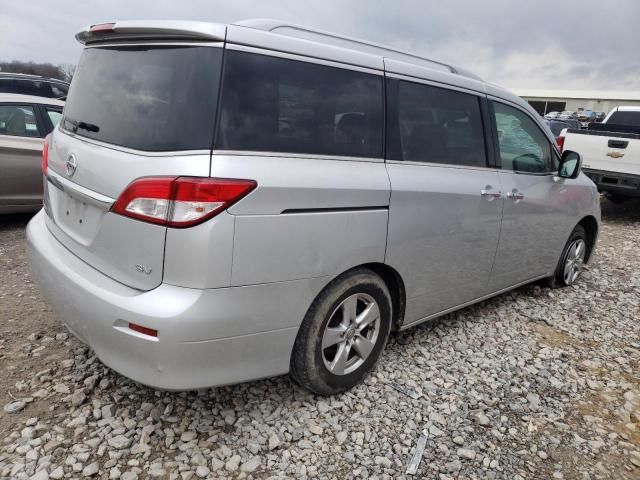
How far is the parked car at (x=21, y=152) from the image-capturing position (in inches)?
211

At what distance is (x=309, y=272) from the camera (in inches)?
90.2

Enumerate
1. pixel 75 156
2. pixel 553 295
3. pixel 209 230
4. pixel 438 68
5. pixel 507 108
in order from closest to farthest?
pixel 209 230 → pixel 75 156 → pixel 438 68 → pixel 507 108 → pixel 553 295

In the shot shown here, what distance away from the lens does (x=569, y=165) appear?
4047mm

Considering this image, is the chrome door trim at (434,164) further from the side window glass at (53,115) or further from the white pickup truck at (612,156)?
the white pickup truck at (612,156)

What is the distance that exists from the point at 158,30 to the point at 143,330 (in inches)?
51.2

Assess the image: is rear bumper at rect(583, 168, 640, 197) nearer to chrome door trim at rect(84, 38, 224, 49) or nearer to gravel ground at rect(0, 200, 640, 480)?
gravel ground at rect(0, 200, 640, 480)

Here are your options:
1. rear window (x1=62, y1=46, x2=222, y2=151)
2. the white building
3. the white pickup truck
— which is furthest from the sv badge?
the white building

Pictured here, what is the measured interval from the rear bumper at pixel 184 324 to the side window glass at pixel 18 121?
3.97 m

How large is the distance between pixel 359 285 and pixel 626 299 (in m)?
3.49

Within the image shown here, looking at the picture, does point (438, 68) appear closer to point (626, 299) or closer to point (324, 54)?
point (324, 54)

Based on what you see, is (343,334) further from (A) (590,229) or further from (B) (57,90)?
(B) (57,90)

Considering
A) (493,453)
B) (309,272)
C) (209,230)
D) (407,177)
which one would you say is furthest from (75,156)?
(493,453)

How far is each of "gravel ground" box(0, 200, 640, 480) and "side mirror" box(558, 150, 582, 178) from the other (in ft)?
4.64

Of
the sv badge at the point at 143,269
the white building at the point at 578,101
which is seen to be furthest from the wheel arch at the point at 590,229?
the white building at the point at 578,101
